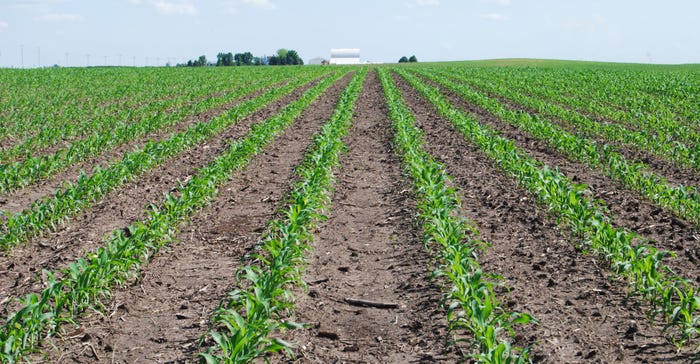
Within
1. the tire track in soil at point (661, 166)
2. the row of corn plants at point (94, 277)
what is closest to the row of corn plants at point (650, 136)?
the tire track in soil at point (661, 166)

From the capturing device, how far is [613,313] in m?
5.23

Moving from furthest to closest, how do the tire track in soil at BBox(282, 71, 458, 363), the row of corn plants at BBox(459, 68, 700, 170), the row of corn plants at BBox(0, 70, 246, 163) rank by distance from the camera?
the row of corn plants at BBox(0, 70, 246, 163), the row of corn plants at BBox(459, 68, 700, 170), the tire track in soil at BBox(282, 71, 458, 363)

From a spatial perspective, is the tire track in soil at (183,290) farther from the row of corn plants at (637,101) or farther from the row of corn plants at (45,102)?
the row of corn plants at (637,101)

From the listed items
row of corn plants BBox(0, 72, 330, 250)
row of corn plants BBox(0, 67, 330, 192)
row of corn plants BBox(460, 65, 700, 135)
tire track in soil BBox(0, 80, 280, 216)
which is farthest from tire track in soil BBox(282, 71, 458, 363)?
row of corn plants BBox(460, 65, 700, 135)

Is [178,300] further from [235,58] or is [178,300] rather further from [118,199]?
[235,58]

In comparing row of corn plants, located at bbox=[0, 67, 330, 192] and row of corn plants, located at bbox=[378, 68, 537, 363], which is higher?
row of corn plants, located at bbox=[0, 67, 330, 192]

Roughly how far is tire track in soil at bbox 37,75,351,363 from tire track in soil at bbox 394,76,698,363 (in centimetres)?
245

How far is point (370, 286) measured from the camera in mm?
6023

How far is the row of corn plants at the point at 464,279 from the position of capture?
4262 mm

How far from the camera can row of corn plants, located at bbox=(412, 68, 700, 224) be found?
8.17m

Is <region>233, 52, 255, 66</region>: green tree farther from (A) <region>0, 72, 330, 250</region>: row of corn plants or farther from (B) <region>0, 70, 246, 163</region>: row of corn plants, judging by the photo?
(A) <region>0, 72, 330, 250</region>: row of corn plants

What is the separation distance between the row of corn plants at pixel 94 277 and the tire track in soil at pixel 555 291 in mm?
3235

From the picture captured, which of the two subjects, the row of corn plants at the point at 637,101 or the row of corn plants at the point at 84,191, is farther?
the row of corn plants at the point at 637,101

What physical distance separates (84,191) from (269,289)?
4.66m
